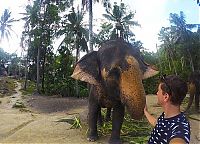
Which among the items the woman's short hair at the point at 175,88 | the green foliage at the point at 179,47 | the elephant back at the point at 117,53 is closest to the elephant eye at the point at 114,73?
the elephant back at the point at 117,53

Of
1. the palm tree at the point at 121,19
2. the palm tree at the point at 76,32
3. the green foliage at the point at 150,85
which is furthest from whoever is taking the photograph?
the palm tree at the point at 121,19

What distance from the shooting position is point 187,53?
167 feet

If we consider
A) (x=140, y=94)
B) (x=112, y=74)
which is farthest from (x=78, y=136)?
(x=140, y=94)

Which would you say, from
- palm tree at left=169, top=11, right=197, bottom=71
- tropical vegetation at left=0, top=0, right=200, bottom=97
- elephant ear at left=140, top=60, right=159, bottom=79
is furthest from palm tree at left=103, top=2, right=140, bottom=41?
elephant ear at left=140, top=60, right=159, bottom=79

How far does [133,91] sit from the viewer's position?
5.55 m

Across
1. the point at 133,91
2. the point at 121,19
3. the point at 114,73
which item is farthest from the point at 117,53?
the point at 121,19

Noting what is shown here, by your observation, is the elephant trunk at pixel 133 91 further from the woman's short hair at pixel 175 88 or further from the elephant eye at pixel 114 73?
the woman's short hair at pixel 175 88

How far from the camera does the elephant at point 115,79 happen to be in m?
5.59

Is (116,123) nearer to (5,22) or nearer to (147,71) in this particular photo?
(147,71)

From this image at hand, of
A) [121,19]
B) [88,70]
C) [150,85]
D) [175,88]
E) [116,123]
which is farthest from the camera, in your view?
[121,19]

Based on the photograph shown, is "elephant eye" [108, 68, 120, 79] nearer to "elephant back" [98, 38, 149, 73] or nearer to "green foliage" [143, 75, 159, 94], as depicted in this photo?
"elephant back" [98, 38, 149, 73]

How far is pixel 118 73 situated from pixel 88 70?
3.39 ft

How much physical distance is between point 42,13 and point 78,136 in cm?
3414

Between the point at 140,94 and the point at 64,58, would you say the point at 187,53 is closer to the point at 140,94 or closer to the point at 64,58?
the point at 64,58
